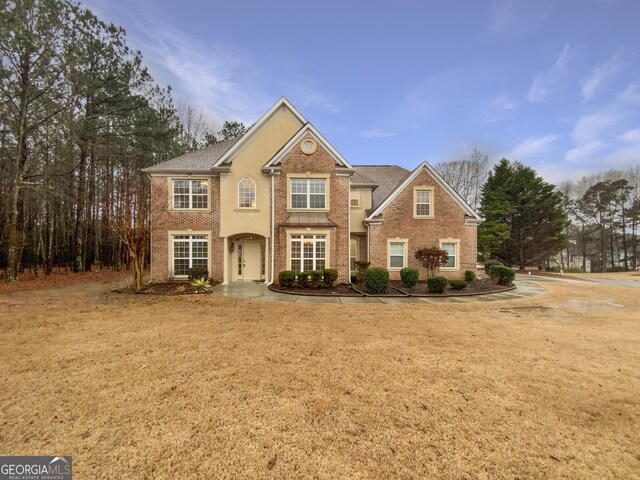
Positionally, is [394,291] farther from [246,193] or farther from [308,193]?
[246,193]

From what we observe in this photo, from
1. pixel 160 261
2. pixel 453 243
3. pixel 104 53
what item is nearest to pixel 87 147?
pixel 104 53

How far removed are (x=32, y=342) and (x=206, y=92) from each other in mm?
21922

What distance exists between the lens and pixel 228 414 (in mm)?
3213

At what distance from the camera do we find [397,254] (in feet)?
51.1

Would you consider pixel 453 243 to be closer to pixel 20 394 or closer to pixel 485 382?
pixel 485 382

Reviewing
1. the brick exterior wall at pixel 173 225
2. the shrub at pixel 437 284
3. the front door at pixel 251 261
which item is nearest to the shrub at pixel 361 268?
the shrub at pixel 437 284

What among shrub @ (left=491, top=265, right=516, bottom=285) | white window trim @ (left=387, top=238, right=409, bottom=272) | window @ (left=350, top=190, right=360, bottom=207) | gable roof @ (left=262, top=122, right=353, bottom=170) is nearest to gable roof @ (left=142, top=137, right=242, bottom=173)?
gable roof @ (left=262, top=122, right=353, bottom=170)

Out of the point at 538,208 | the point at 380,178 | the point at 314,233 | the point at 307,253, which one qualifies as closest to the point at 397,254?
the point at 314,233

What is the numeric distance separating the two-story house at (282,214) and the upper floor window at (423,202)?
2.3 inches

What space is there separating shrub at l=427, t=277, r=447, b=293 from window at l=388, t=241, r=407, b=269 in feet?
11.0

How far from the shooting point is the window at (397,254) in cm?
1552

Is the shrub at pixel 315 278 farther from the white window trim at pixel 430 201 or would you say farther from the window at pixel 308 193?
the white window trim at pixel 430 201

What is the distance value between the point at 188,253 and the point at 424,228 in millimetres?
13555

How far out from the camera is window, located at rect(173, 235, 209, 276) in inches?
584
